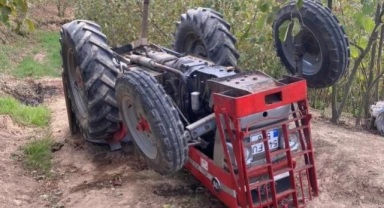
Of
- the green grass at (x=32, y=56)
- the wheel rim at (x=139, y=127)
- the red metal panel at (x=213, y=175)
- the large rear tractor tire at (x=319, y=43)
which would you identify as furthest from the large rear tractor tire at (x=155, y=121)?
the green grass at (x=32, y=56)

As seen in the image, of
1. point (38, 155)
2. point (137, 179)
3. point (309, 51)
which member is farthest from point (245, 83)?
point (38, 155)

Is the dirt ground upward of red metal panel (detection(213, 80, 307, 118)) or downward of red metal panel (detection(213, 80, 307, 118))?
downward

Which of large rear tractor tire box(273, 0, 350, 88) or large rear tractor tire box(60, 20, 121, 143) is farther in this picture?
large rear tractor tire box(60, 20, 121, 143)

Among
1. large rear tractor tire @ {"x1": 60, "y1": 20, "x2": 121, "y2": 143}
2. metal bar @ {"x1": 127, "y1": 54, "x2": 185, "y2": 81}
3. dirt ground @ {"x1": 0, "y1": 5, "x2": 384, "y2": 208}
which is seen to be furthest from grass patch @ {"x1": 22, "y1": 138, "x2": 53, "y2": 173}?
metal bar @ {"x1": 127, "y1": 54, "x2": 185, "y2": 81}

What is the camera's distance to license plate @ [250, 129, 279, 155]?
14.6 feet

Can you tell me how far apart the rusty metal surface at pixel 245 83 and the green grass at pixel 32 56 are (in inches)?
292

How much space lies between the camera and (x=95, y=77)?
226 inches

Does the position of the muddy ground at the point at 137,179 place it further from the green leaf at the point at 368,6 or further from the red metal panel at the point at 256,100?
the green leaf at the point at 368,6

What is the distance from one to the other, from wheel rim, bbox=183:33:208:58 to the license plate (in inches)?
88.9

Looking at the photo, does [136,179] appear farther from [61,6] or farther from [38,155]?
[61,6]

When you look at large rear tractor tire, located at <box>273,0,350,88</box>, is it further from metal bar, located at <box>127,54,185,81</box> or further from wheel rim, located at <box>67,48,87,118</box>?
wheel rim, located at <box>67,48,87,118</box>

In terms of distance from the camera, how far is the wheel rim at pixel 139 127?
4.64 m

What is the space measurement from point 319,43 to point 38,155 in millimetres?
3465

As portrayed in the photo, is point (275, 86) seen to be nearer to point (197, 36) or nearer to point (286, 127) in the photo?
point (286, 127)
